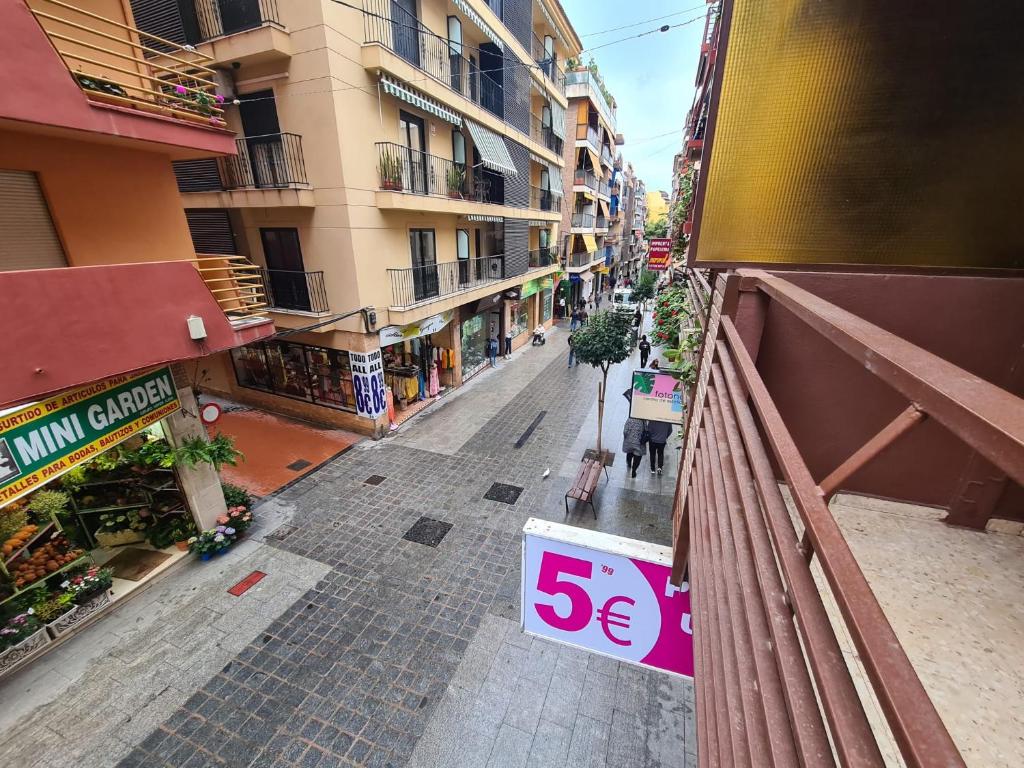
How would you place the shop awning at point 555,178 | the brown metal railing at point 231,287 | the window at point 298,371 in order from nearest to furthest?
the brown metal railing at point 231,287
the window at point 298,371
the shop awning at point 555,178

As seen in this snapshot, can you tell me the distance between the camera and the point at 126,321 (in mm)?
5359

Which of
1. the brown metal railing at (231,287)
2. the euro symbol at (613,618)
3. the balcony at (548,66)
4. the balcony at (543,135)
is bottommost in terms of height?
the euro symbol at (613,618)

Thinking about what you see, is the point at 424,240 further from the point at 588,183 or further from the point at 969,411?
the point at 588,183

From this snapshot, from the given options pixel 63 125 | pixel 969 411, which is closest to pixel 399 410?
pixel 63 125

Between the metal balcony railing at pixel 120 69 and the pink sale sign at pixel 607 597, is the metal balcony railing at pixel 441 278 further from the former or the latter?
the pink sale sign at pixel 607 597

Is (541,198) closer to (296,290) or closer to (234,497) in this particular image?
(296,290)

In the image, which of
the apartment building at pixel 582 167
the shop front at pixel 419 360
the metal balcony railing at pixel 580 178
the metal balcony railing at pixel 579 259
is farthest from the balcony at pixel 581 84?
the shop front at pixel 419 360

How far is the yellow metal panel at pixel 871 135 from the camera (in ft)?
8.46

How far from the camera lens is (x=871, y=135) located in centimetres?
278

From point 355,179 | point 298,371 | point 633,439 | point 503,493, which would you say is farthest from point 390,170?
point 633,439

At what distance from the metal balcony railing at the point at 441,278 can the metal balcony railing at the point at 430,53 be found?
4.80 m

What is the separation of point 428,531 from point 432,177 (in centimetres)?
926

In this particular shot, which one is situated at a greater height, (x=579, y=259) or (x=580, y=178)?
(x=580, y=178)

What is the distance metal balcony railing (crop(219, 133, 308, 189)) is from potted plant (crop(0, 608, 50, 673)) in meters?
8.65
